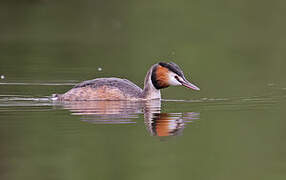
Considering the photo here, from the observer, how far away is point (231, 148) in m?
11.3

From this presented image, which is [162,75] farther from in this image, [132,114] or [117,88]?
[132,114]

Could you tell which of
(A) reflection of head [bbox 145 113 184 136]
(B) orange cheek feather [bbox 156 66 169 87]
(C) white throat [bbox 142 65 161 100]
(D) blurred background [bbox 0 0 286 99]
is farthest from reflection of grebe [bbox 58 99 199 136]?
(D) blurred background [bbox 0 0 286 99]

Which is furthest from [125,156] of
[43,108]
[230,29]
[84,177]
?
[230,29]

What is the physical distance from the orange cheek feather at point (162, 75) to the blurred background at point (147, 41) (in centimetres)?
85

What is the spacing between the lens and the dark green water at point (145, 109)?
10.3 metres

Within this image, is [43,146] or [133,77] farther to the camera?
[133,77]

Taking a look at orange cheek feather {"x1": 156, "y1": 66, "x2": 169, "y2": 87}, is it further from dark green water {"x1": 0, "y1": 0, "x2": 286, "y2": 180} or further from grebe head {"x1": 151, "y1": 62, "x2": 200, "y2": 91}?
dark green water {"x1": 0, "y1": 0, "x2": 286, "y2": 180}

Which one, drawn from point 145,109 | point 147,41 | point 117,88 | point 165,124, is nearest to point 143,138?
point 165,124

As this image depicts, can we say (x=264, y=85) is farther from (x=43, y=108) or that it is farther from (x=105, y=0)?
(x=105, y=0)

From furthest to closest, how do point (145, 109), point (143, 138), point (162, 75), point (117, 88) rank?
point (162, 75), point (117, 88), point (145, 109), point (143, 138)

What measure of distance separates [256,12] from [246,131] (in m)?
24.9

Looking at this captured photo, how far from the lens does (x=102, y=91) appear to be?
→ 15.4 meters

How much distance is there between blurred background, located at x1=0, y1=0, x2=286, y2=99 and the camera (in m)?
19.1

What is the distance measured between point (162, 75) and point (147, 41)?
12.7 metres
